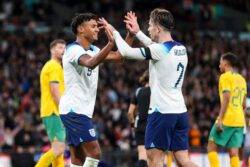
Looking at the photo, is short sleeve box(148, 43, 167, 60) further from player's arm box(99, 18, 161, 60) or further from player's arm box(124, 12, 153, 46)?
player's arm box(124, 12, 153, 46)

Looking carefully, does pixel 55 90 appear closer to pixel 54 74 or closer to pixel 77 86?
pixel 54 74

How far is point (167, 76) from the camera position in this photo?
11.8 meters

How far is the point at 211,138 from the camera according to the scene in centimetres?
1464

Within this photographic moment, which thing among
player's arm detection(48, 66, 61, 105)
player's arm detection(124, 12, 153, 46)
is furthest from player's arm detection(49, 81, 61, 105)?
player's arm detection(124, 12, 153, 46)

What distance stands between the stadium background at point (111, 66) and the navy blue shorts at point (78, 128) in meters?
6.15

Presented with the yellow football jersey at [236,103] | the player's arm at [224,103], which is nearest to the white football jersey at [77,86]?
the player's arm at [224,103]

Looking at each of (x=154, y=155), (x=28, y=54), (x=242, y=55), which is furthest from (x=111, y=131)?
(x=154, y=155)

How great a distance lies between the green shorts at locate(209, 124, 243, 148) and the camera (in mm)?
14625

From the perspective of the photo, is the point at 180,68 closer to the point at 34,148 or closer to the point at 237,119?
the point at 237,119

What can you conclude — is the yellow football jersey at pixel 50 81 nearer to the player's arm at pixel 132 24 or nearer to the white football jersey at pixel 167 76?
the player's arm at pixel 132 24

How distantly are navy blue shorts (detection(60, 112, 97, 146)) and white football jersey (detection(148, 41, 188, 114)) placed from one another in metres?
0.86

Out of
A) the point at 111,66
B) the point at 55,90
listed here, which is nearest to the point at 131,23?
the point at 55,90

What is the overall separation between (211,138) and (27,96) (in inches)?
402

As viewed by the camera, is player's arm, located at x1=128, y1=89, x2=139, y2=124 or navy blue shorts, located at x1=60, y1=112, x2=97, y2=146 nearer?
navy blue shorts, located at x1=60, y1=112, x2=97, y2=146
